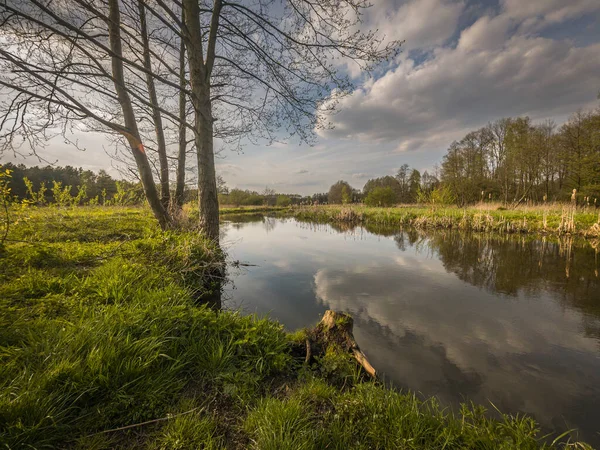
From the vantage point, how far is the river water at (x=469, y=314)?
2.29 m

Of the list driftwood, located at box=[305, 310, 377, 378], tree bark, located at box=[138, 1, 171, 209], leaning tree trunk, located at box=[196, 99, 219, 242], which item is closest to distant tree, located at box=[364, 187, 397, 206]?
tree bark, located at box=[138, 1, 171, 209]

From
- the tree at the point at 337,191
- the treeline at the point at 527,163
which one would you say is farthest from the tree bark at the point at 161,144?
the tree at the point at 337,191

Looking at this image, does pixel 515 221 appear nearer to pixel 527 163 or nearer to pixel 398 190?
pixel 527 163

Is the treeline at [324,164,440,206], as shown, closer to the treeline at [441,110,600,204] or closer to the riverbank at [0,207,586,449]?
the treeline at [441,110,600,204]

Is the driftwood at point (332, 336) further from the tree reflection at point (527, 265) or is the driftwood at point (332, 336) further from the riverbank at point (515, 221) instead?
the riverbank at point (515, 221)

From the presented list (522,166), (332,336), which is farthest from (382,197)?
(332,336)

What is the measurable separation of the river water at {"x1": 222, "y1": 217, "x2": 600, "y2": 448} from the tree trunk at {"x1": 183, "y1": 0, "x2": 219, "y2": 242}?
192cm

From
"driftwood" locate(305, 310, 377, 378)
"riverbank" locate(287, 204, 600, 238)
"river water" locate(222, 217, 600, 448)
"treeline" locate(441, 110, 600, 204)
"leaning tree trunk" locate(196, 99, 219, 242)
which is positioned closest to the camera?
"river water" locate(222, 217, 600, 448)

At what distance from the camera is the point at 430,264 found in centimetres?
693

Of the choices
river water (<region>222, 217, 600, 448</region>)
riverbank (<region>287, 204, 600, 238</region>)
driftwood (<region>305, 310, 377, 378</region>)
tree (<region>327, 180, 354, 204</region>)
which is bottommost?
river water (<region>222, 217, 600, 448</region>)

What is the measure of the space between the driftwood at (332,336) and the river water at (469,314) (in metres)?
0.46

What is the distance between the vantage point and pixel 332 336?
269cm

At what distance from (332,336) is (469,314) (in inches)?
105

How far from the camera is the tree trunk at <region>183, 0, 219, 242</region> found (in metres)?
5.03
